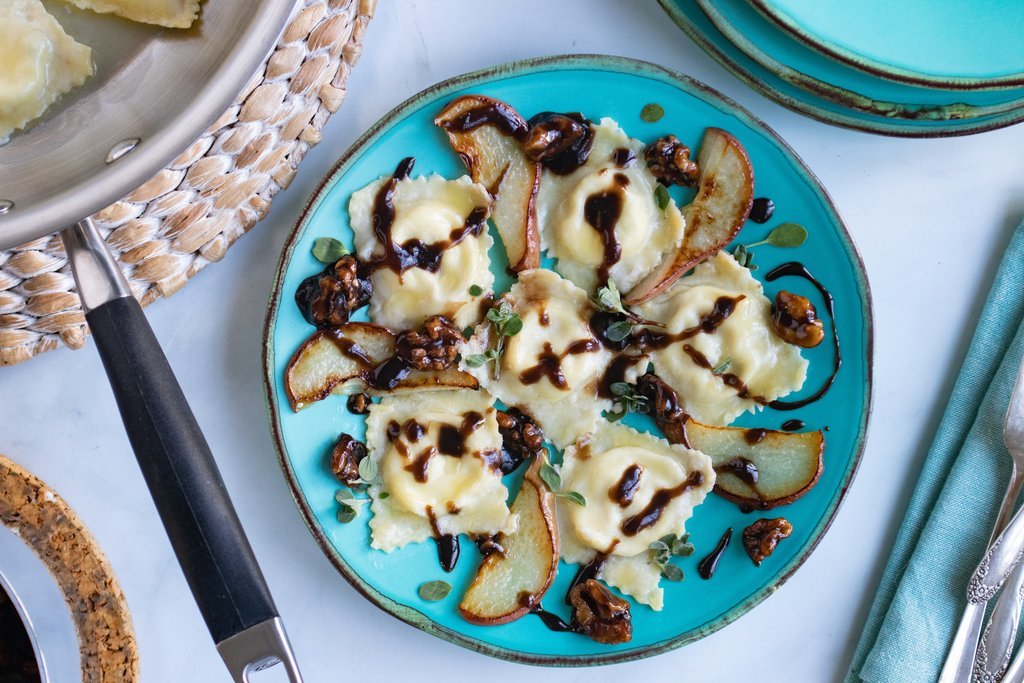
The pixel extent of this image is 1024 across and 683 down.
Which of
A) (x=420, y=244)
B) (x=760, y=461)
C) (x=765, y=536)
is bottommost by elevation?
(x=765, y=536)

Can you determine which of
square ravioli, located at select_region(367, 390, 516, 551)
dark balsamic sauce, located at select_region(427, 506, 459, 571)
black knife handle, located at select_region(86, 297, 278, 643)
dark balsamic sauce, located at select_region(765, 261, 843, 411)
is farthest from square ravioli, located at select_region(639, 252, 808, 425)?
black knife handle, located at select_region(86, 297, 278, 643)

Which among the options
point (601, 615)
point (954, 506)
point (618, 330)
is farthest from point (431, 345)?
point (954, 506)

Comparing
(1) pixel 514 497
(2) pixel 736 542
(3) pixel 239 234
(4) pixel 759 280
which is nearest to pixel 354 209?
(3) pixel 239 234

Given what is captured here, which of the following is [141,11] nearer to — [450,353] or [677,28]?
[450,353]

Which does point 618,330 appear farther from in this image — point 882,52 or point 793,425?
point 882,52

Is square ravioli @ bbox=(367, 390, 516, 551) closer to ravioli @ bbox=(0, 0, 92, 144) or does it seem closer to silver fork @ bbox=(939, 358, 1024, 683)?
ravioli @ bbox=(0, 0, 92, 144)
